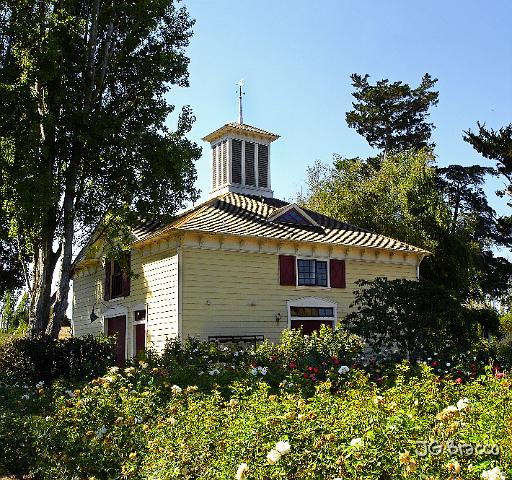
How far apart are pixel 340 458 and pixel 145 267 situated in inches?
656

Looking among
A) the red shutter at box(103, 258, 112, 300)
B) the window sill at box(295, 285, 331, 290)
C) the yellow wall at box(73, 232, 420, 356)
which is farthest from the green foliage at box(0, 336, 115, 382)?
the red shutter at box(103, 258, 112, 300)

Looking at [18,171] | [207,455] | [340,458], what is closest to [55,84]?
[18,171]

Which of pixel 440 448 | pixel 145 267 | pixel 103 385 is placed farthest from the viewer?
pixel 145 267

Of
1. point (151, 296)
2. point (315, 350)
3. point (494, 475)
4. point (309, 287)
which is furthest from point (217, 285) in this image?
point (494, 475)

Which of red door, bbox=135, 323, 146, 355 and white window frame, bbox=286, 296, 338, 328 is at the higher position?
white window frame, bbox=286, 296, 338, 328

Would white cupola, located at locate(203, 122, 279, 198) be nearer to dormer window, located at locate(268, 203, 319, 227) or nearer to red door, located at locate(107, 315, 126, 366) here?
dormer window, located at locate(268, 203, 319, 227)

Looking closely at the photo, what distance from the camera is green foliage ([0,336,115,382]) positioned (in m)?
14.2

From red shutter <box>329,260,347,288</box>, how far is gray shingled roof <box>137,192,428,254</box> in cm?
79

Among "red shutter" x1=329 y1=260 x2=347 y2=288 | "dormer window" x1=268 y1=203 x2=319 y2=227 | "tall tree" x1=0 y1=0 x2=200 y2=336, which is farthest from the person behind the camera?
"dormer window" x1=268 y1=203 x2=319 y2=227

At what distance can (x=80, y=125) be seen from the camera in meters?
17.1

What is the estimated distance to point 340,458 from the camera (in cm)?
377

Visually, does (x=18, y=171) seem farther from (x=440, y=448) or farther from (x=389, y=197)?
(x=389, y=197)

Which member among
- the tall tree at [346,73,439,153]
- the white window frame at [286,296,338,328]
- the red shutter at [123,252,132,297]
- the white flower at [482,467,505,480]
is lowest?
the white flower at [482,467,505,480]

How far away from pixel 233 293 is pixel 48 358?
5.98 meters
